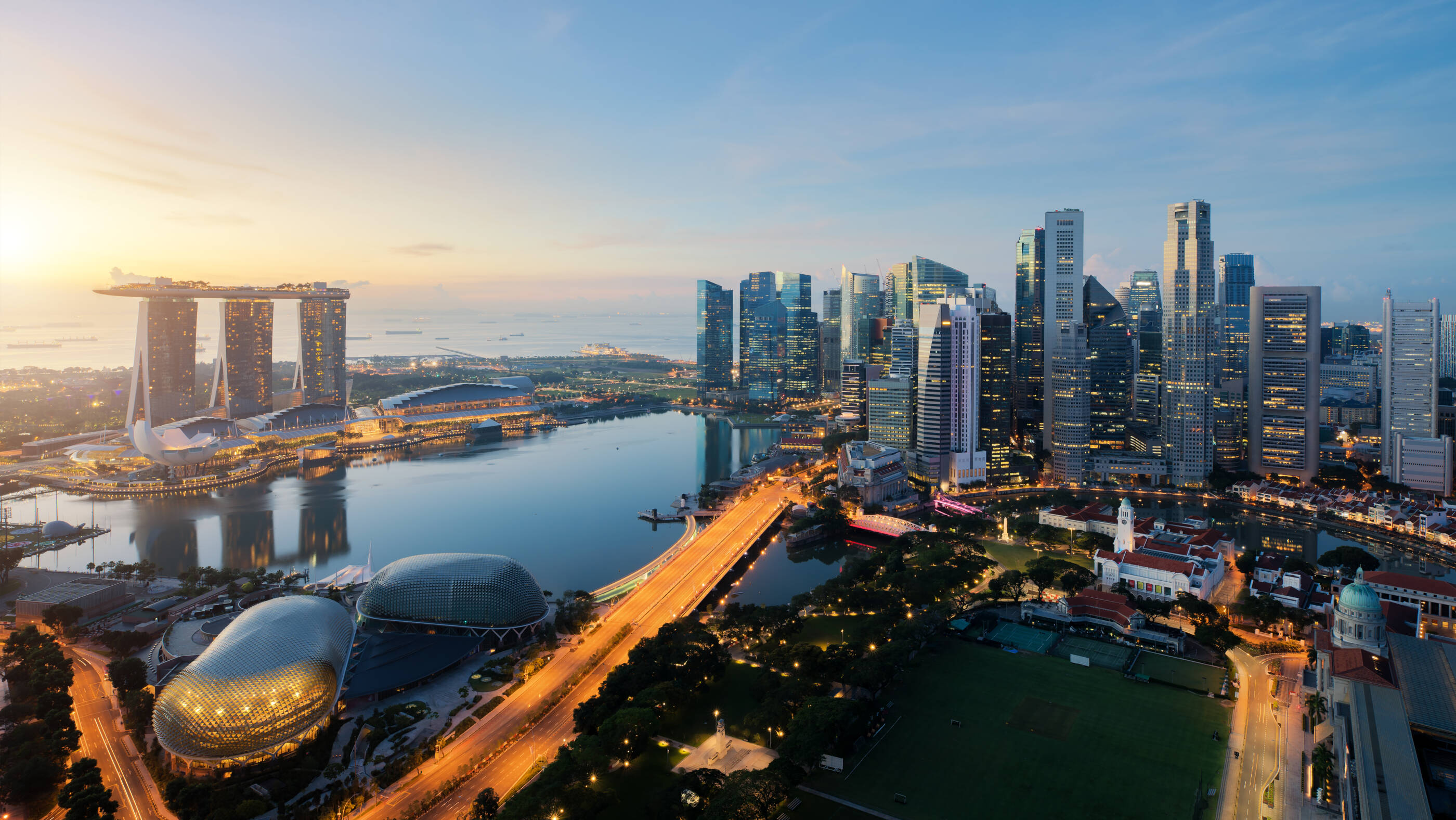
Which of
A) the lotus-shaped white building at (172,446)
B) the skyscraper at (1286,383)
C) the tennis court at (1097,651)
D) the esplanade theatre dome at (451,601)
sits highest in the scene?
the skyscraper at (1286,383)

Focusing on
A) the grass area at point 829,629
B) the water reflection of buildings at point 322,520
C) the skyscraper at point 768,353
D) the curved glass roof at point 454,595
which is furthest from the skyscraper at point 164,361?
the grass area at point 829,629

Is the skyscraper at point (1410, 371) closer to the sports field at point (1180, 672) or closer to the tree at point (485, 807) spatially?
the sports field at point (1180, 672)

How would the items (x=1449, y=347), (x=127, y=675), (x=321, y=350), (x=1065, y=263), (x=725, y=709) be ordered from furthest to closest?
(x=321, y=350), (x=1449, y=347), (x=1065, y=263), (x=127, y=675), (x=725, y=709)

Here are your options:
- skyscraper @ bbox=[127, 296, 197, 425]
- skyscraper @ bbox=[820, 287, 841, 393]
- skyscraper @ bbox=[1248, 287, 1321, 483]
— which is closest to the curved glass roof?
skyscraper @ bbox=[1248, 287, 1321, 483]

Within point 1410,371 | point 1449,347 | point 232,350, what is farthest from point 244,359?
point 1449,347

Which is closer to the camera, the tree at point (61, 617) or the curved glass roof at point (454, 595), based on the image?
the curved glass roof at point (454, 595)

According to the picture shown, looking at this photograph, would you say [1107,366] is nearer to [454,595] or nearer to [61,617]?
[454,595]
